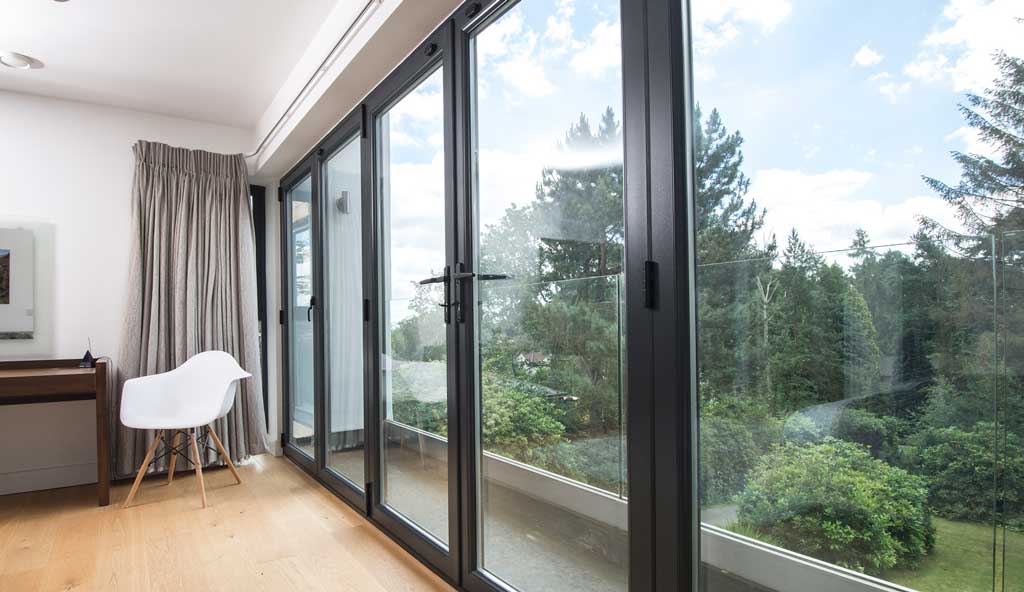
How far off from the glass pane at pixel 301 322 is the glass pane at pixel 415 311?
1.27 meters

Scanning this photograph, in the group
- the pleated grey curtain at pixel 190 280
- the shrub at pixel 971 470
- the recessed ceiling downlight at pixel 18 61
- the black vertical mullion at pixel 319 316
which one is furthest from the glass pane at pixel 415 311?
the recessed ceiling downlight at pixel 18 61

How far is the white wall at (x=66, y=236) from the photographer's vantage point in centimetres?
365

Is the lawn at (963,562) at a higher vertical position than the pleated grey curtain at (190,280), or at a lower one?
lower

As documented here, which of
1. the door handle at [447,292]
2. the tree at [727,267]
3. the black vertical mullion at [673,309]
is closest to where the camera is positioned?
the tree at [727,267]

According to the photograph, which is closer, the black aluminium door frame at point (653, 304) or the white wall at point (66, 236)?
the black aluminium door frame at point (653, 304)

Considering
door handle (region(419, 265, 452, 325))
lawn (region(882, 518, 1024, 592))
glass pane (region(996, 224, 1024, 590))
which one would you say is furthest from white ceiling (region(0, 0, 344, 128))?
lawn (region(882, 518, 1024, 592))

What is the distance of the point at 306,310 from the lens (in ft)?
13.2

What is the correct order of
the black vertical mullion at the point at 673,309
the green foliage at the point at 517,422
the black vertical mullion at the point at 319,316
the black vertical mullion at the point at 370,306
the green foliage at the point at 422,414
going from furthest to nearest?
the black vertical mullion at the point at 319,316
the black vertical mullion at the point at 370,306
the green foliage at the point at 422,414
the green foliage at the point at 517,422
the black vertical mullion at the point at 673,309

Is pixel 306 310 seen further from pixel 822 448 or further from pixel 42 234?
pixel 822 448

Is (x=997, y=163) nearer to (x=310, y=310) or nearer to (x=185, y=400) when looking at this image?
(x=310, y=310)

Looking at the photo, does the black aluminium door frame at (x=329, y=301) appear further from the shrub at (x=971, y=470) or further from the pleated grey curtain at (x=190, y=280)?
the shrub at (x=971, y=470)

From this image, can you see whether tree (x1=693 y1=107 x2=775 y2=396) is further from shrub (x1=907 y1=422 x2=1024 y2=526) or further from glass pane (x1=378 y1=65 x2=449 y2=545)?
glass pane (x1=378 y1=65 x2=449 y2=545)

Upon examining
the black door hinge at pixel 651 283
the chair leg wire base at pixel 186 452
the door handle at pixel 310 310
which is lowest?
the chair leg wire base at pixel 186 452

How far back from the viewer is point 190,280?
397 cm
